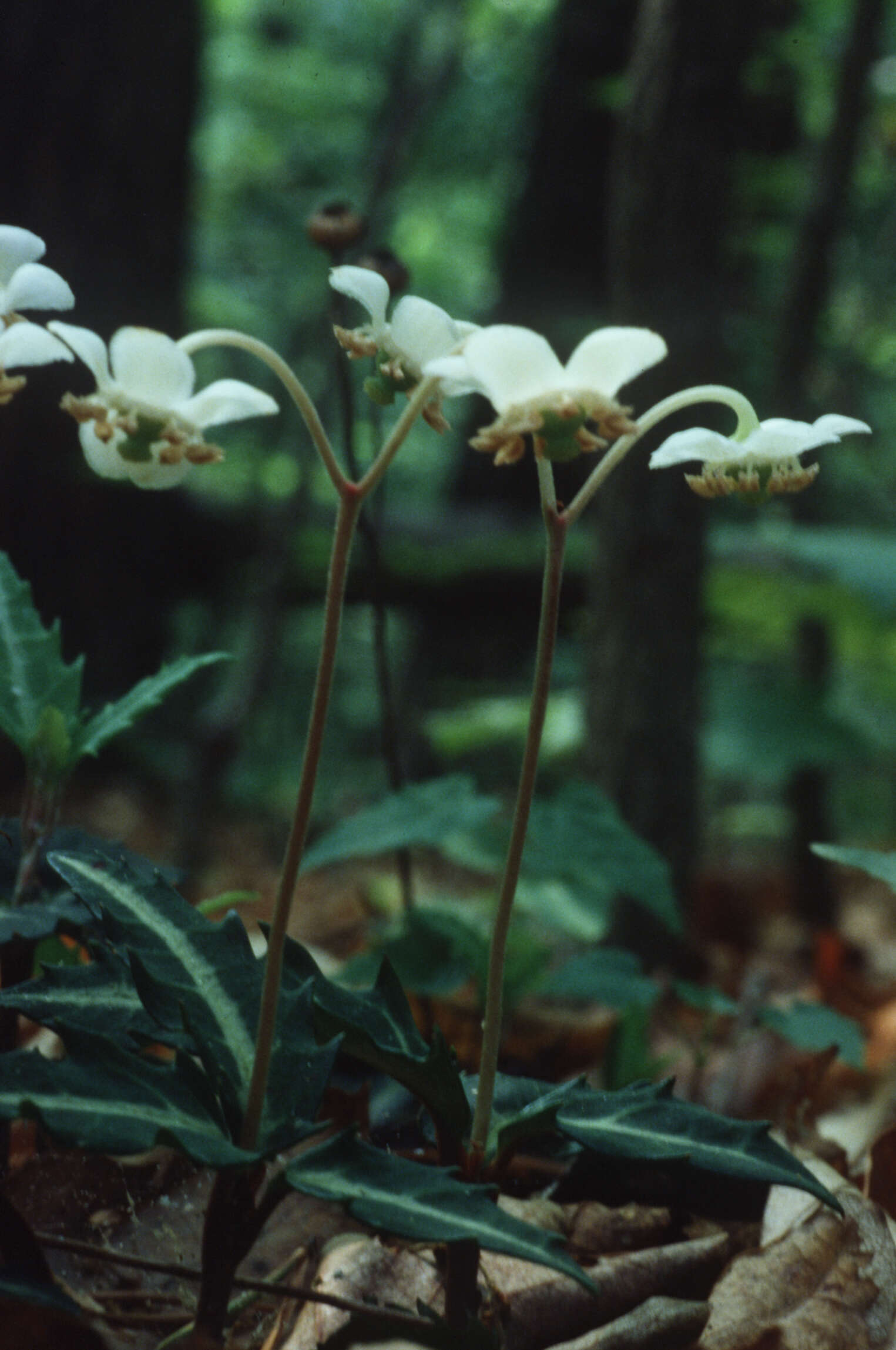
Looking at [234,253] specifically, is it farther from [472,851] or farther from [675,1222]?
[675,1222]

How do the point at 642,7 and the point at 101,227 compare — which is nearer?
the point at 642,7

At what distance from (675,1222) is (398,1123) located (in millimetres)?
338

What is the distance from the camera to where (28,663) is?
4.33 ft

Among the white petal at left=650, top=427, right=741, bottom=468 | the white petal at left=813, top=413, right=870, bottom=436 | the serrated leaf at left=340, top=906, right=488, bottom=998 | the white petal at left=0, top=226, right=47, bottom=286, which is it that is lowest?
the serrated leaf at left=340, top=906, right=488, bottom=998

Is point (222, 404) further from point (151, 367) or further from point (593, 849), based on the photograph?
point (593, 849)

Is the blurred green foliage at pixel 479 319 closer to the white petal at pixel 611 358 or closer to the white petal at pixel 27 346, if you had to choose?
the white petal at pixel 611 358

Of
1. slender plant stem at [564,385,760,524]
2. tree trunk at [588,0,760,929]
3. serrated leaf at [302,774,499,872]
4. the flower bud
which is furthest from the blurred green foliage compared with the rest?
slender plant stem at [564,385,760,524]

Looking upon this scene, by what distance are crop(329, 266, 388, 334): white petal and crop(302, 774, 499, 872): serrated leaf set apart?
1.10 m

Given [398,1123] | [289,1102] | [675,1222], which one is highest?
[289,1102]

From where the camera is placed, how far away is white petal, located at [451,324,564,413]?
807mm

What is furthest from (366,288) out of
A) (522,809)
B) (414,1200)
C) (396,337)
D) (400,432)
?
(414,1200)

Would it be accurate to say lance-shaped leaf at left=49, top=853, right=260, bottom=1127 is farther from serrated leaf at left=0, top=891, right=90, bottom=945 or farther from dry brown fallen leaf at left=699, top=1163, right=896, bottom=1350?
dry brown fallen leaf at left=699, top=1163, right=896, bottom=1350

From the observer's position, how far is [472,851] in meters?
2.82

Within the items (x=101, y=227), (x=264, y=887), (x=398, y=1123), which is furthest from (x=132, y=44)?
(x=398, y=1123)
